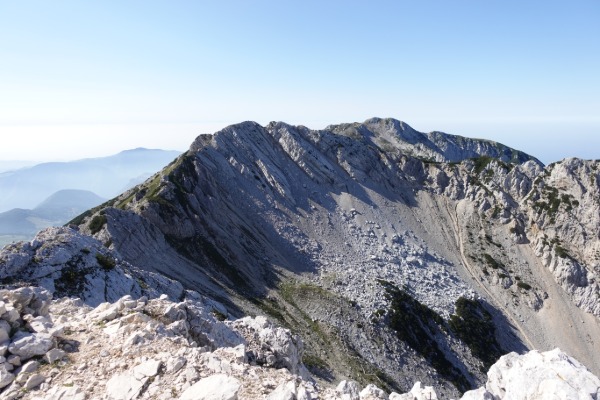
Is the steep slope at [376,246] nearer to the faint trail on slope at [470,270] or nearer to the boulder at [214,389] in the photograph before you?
the faint trail on slope at [470,270]

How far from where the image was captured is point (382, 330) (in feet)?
225

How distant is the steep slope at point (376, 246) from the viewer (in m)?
65.4

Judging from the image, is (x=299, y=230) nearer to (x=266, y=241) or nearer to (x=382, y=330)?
(x=266, y=241)

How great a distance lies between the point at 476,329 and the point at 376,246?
96.5 feet

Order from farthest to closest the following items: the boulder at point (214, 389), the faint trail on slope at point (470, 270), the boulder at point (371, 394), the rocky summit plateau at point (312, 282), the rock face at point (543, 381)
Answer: the faint trail on slope at point (470, 270) < the rocky summit plateau at point (312, 282) < the boulder at point (371, 394) < the rock face at point (543, 381) < the boulder at point (214, 389)

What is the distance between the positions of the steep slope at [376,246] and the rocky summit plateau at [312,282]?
0.43 m

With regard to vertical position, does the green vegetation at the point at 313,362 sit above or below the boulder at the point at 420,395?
below

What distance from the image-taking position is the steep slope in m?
65.4

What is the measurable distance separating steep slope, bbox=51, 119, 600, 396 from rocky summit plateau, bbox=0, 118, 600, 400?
0.43m

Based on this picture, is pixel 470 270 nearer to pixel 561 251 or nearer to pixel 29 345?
pixel 561 251

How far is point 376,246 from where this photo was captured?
97.7 m

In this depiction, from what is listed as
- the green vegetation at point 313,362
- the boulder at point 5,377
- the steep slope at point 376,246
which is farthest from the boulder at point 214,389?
the green vegetation at point 313,362

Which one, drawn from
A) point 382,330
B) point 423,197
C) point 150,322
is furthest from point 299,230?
point 150,322

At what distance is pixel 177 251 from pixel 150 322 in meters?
53.5
